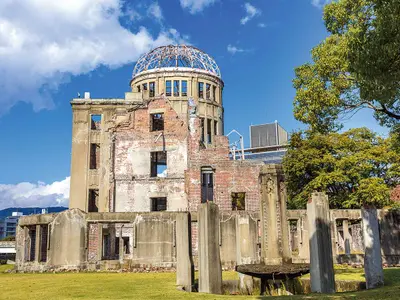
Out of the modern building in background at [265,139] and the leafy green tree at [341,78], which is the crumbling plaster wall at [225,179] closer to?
the leafy green tree at [341,78]

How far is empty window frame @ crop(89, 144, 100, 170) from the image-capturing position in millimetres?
36031

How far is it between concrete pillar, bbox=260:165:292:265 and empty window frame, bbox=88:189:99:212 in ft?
80.4

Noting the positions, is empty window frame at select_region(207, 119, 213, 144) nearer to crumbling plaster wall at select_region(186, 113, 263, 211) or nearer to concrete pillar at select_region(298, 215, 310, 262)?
crumbling plaster wall at select_region(186, 113, 263, 211)

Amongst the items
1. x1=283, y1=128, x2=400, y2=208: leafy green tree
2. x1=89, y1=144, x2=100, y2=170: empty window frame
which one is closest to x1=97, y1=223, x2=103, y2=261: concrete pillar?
x1=89, y1=144, x2=100, y2=170: empty window frame

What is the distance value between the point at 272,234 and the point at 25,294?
6.79m

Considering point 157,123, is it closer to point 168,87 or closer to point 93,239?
point 168,87

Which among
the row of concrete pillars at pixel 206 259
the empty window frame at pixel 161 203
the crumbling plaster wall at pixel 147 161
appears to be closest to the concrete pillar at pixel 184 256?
the row of concrete pillars at pixel 206 259

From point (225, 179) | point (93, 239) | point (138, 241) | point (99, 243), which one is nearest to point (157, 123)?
point (225, 179)

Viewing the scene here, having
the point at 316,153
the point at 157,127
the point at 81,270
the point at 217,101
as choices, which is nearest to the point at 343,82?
the point at 81,270

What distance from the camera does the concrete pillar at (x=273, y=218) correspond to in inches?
502

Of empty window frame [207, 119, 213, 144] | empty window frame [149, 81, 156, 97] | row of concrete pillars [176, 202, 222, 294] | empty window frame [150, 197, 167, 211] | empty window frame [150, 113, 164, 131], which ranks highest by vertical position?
empty window frame [149, 81, 156, 97]

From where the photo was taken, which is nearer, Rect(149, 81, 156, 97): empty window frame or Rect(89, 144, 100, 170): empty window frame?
Rect(89, 144, 100, 170): empty window frame

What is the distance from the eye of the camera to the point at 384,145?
33250 mm

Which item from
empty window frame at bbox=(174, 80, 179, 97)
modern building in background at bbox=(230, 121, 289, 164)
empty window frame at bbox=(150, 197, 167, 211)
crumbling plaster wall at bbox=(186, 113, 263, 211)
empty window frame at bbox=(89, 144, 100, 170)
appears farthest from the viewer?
modern building in background at bbox=(230, 121, 289, 164)
